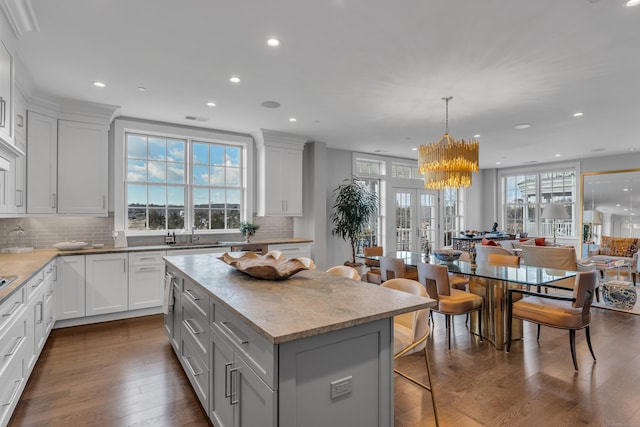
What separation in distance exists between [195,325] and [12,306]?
3.81 feet

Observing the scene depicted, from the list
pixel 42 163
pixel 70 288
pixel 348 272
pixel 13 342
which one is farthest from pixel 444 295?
pixel 42 163

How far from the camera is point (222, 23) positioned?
8.26 ft

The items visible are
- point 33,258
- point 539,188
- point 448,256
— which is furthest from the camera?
point 539,188

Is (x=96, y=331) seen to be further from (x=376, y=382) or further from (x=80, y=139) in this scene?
(x=376, y=382)

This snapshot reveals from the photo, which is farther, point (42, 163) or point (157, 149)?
point (157, 149)

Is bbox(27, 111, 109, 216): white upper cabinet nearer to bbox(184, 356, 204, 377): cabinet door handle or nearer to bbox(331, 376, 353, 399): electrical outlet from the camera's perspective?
bbox(184, 356, 204, 377): cabinet door handle

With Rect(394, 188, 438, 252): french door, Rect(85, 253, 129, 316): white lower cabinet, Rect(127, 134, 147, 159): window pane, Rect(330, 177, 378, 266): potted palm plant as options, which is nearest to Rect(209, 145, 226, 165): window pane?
Rect(127, 134, 147, 159): window pane

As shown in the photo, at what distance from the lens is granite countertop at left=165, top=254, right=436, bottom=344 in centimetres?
142

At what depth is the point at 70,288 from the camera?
13.3 feet

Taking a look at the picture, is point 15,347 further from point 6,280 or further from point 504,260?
point 504,260

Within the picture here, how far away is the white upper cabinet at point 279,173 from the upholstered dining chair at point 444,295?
3090mm

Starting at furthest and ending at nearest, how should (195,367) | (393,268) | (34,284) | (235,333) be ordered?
(393,268), (34,284), (195,367), (235,333)

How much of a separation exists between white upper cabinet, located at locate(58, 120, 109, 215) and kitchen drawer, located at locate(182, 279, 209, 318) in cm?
260

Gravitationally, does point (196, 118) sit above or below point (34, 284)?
above
